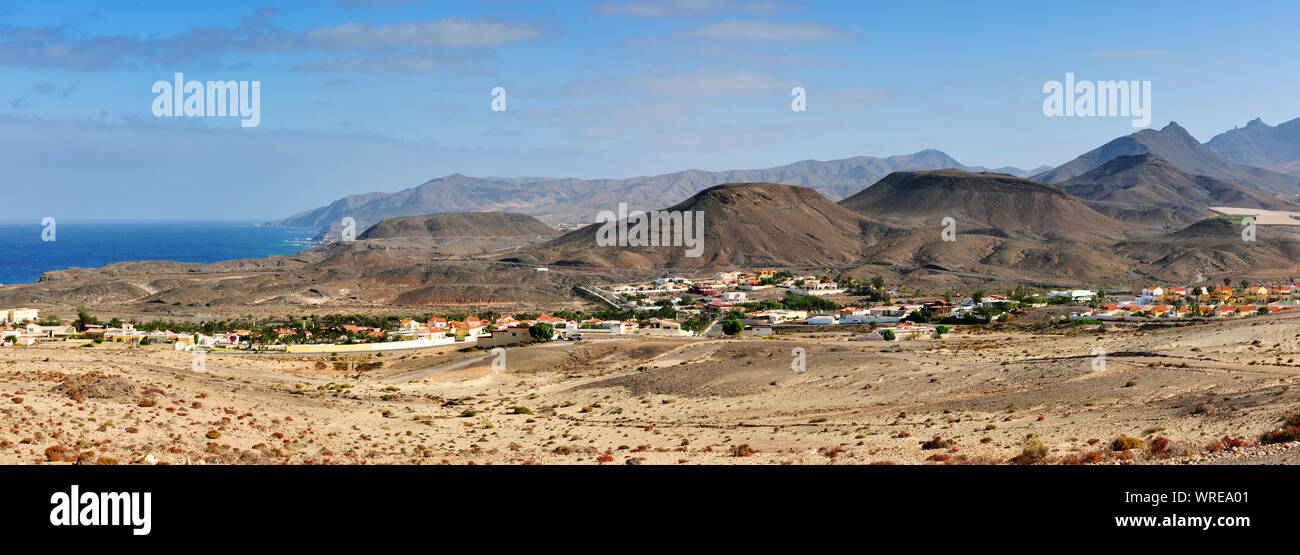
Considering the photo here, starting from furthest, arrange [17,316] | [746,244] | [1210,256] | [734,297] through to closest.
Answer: [746,244]
[1210,256]
[734,297]
[17,316]

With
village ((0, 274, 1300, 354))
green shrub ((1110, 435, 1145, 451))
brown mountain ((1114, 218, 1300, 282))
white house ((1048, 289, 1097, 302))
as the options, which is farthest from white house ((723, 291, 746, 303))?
green shrub ((1110, 435, 1145, 451))

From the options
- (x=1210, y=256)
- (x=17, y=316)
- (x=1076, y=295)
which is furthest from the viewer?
(x=1210, y=256)

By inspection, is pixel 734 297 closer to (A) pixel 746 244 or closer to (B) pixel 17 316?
(B) pixel 17 316

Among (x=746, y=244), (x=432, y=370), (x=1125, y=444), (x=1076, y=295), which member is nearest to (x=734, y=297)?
(x=1076, y=295)

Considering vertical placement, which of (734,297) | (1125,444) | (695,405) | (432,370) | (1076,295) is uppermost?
(1076,295)

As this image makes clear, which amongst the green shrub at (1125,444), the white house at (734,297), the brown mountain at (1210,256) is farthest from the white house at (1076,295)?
the green shrub at (1125,444)
